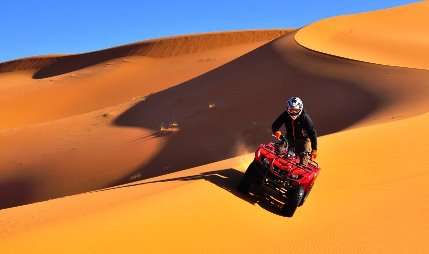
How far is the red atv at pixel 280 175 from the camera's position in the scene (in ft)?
23.7

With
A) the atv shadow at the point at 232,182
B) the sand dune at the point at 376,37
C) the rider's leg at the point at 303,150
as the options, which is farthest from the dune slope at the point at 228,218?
the sand dune at the point at 376,37

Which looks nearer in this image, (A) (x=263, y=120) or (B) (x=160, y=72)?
(A) (x=263, y=120)

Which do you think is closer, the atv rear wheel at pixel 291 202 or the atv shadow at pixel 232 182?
the atv rear wheel at pixel 291 202

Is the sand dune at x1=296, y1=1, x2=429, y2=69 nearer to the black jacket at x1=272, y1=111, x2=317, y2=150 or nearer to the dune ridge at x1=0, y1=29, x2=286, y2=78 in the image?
the black jacket at x1=272, y1=111, x2=317, y2=150

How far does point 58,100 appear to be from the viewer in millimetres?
37406

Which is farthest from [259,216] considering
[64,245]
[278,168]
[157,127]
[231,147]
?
[157,127]

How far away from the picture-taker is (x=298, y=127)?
7816 mm

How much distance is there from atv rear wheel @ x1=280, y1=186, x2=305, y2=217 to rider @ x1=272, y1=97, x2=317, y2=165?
0.73 m

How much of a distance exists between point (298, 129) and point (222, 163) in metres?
1.95

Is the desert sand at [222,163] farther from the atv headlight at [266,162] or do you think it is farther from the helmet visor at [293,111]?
the helmet visor at [293,111]

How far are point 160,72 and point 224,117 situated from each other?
26022 mm

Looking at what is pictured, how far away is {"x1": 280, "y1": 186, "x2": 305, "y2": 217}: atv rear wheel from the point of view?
23.0 feet

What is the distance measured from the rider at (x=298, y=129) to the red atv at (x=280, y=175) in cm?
18

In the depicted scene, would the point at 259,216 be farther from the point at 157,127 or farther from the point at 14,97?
the point at 14,97
